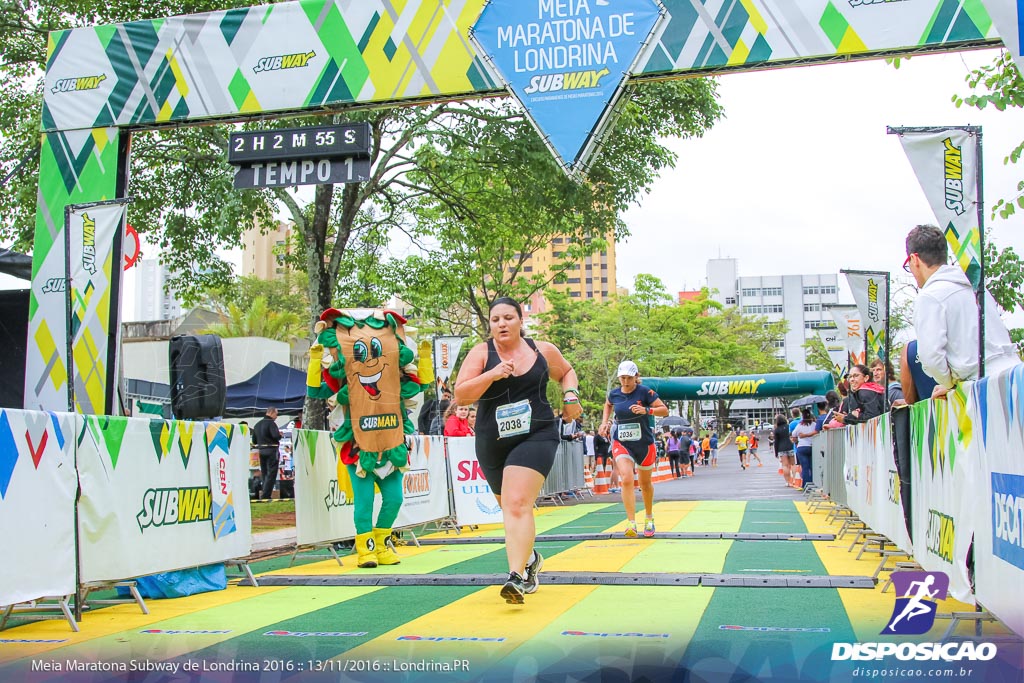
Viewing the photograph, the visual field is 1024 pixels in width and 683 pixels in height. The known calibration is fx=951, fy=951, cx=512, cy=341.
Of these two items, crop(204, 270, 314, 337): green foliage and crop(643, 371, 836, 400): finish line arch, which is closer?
crop(643, 371, 836, 400): finish line arch

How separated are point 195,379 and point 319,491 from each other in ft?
6.85

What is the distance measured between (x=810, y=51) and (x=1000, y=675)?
6.45 metres

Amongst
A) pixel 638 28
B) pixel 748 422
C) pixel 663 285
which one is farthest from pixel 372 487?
pixel 748 422

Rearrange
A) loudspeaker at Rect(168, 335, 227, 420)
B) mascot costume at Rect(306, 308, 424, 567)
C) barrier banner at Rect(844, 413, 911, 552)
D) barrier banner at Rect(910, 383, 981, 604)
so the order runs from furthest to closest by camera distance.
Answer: loudspeaker at Rect(168, 335, 227, 420), mascot costume at Rect(306, 308, 424, 567), barrier banner at Rect(844, 413, 911, 552), barrier banner at Rect(910, 383, 981, 604)

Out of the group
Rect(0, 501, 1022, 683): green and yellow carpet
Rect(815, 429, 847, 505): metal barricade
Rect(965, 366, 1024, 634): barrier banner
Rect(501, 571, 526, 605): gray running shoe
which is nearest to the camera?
Rect(965, 366, 1024, 634): barrier banner

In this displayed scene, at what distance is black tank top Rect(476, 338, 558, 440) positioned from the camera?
6.12m

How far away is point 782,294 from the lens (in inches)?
6009

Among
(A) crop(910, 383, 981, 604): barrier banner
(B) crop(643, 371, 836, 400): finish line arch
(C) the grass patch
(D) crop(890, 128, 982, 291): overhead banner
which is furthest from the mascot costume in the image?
(B) crop(643, 371, 836, 400): finish line arch

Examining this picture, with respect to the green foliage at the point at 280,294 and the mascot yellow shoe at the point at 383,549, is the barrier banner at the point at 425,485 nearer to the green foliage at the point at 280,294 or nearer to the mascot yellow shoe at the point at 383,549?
the mascot yellow shoe at the point at 383,549

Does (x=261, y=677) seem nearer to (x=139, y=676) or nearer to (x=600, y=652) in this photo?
(x=139, y=676)

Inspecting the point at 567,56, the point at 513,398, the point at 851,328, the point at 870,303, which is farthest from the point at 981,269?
the point at 851,328

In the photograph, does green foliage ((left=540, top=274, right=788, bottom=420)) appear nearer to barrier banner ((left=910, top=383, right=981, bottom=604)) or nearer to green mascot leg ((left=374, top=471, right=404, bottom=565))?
green mascot leg ((left=374, top=471, right=404, bottom=565))

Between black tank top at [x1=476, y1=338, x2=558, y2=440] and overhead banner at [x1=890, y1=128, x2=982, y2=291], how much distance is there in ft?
10.1

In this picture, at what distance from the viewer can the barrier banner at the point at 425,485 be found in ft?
36.5
